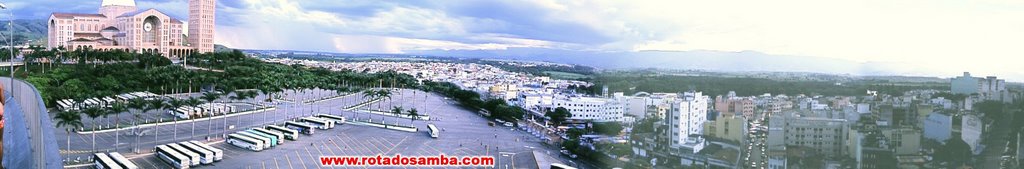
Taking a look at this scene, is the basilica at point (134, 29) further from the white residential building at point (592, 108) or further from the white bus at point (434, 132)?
the white residential building at point (592, 108)

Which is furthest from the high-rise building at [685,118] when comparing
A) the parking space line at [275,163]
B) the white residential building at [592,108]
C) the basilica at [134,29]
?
the basilica at [134,29]

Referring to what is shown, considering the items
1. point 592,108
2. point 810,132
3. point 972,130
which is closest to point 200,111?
point 592,108

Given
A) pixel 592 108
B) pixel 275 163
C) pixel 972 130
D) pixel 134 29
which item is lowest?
pixel 275 163

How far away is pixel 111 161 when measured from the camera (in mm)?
5531

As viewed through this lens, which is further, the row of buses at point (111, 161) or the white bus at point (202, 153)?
the white bus at point (202, 153)

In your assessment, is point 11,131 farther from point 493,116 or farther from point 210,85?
point 210,85

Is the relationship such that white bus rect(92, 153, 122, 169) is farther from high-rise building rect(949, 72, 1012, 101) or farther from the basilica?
the basilica

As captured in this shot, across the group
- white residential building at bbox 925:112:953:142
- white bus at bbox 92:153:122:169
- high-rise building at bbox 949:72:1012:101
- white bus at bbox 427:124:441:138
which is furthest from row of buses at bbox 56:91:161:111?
high-rise building at bbox 949:72:1012:101

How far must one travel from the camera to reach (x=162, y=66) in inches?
490

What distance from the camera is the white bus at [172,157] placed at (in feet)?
18.3

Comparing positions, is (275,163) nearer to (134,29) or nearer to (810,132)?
(810,132)

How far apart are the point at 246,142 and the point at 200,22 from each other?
10.9m

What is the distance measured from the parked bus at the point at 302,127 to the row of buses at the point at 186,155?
178 centimetres

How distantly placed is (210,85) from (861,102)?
36.3ft
